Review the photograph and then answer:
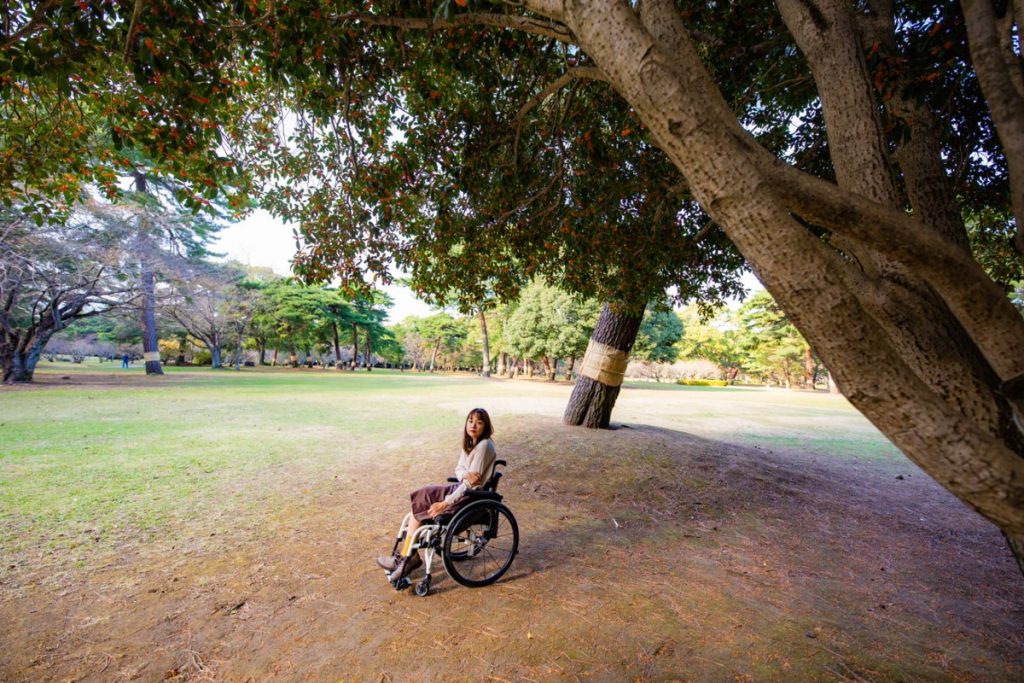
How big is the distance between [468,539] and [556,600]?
904 millimetres

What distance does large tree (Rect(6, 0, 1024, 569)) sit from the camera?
1.76 metres

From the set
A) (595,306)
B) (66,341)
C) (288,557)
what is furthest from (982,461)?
(66,341)

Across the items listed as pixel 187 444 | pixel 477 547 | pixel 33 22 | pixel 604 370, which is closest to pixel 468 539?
pixel 477 547

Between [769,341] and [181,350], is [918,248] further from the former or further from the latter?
[181,350]

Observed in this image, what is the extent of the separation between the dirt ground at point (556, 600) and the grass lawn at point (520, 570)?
2 cm

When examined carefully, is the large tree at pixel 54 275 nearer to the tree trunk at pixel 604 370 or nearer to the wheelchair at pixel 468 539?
the tree trunk at pixel 604 370

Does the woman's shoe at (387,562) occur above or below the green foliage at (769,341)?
below

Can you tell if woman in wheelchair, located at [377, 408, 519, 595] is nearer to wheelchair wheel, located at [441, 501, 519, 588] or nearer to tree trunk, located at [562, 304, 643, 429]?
wheelchair wheel, located at [441, 501, 519, 588]

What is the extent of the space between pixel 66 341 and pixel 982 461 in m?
68.7

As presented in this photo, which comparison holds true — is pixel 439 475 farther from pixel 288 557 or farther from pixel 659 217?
pixel 659 217

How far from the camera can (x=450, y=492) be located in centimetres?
369

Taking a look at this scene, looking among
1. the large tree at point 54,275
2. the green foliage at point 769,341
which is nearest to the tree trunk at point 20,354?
the large tree at point 54,275

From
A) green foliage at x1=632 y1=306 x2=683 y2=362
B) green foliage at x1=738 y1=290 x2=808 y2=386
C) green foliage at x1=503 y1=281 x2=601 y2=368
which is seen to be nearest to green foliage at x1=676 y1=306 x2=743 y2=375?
green foliage at x1=738 y1=290 x2=808 y2=386

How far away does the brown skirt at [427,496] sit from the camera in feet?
11.8
